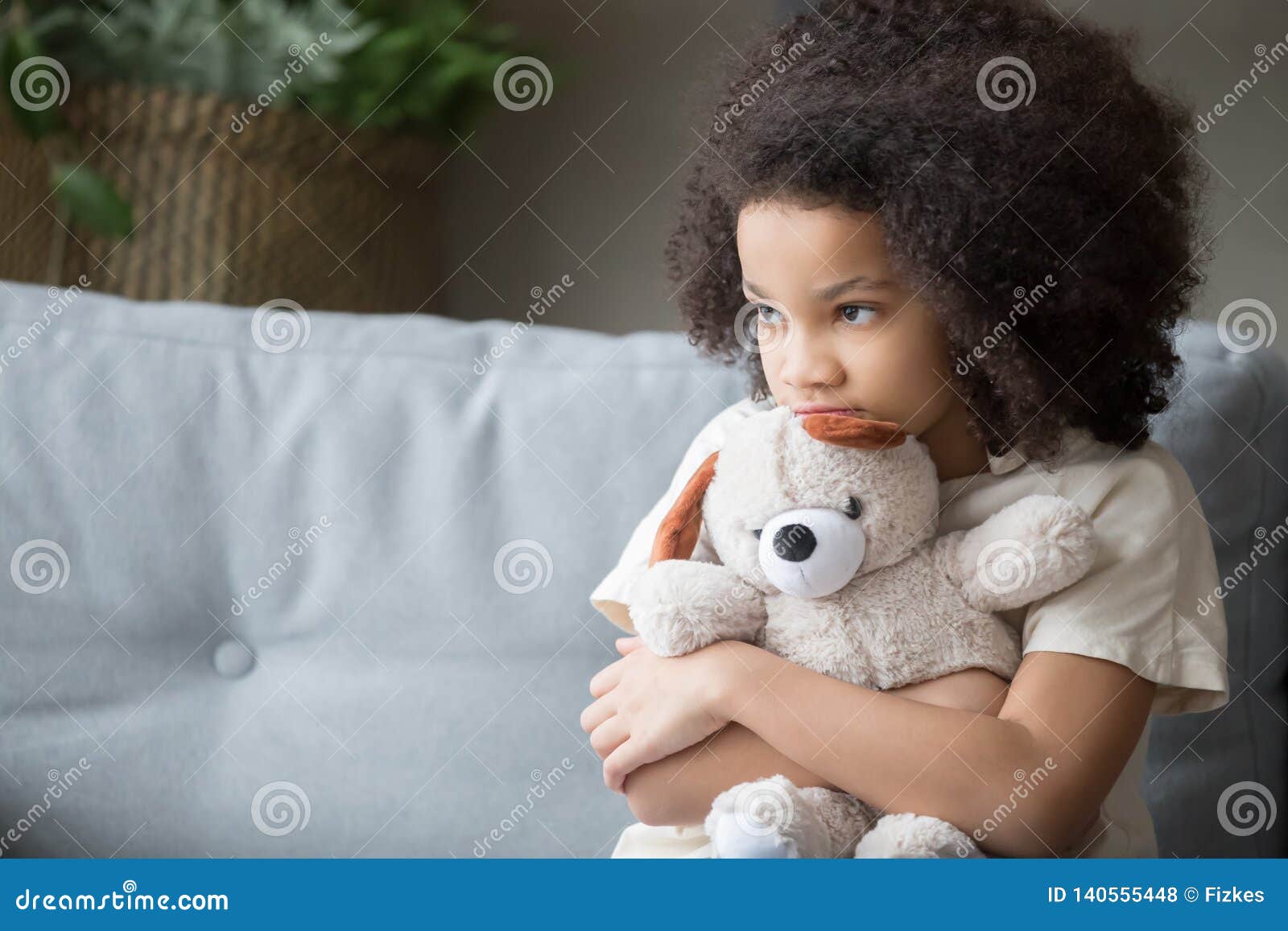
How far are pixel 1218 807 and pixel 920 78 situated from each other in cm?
75

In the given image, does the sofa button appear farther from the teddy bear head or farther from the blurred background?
the blurred background

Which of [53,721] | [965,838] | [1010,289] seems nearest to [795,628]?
[965,838]

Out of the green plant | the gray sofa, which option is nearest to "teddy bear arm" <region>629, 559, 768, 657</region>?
the gray sofa

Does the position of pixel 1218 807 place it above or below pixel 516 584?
above

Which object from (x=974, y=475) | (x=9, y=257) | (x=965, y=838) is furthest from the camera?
(x=9, y=257)

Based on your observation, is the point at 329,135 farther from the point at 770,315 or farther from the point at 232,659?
the point at 770,315

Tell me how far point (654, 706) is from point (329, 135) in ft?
4.55

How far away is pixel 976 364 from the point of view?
77cm

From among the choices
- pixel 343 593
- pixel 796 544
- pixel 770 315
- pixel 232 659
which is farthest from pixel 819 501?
pixel 232 659

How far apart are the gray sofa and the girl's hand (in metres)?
0.29

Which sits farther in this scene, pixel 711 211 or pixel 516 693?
pixel 516 693

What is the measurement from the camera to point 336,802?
43.5 inches
